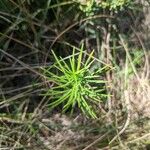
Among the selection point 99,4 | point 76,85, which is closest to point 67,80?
point 76,85

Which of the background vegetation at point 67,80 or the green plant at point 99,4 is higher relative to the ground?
the green plant at point 99,4

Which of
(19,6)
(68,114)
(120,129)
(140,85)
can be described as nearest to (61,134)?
(68,114)

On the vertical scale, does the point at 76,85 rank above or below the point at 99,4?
below

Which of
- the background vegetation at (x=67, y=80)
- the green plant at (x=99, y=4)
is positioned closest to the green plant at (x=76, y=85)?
the background vegetation at (x=67, y=80)

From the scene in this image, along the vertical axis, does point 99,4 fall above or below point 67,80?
above

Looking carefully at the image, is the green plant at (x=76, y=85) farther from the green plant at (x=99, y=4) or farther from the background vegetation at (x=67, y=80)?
the green plant at (x=99, y=4)

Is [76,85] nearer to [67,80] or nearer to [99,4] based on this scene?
[67,80]
